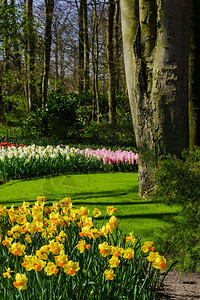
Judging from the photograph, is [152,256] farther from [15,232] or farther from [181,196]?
[15,232]

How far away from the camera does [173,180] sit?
2.70 metres

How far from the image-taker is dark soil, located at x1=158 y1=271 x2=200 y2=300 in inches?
101

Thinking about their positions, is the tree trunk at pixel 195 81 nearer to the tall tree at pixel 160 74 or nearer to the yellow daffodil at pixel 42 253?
the tall tree at pixel 160 74

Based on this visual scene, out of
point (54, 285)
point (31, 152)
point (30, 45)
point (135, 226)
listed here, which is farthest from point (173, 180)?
point (30, 45)


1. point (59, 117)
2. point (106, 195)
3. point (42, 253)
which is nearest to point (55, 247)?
point (42, 253)

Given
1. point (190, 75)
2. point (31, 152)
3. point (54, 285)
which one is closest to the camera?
point (54, 285)

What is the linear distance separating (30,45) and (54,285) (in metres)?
15.8

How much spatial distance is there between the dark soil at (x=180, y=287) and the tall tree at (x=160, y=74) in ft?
4.97

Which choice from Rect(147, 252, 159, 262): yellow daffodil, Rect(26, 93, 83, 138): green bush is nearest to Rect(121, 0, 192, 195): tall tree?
Rect(147, 252, 159, 262): yellow daffodil

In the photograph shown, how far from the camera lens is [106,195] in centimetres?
561

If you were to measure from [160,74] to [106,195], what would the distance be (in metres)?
2.05

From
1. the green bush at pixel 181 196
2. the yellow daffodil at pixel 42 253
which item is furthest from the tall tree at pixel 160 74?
the yellow daffodil at pixel 42 253

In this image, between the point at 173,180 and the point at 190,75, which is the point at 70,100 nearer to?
the point at 190,75

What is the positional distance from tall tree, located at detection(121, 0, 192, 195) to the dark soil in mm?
1514
